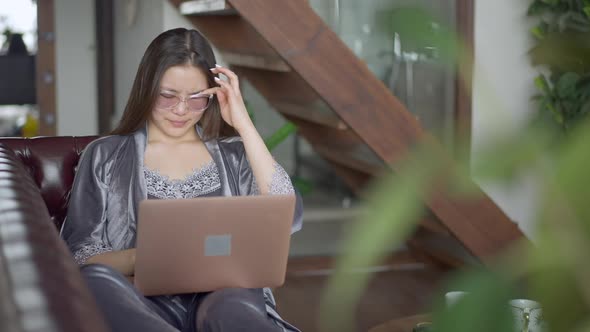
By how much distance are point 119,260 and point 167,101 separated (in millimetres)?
440

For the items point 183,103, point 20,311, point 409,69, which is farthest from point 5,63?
point 20,311

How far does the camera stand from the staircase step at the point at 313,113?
3.37 m

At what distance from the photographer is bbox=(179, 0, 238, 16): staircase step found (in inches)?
125

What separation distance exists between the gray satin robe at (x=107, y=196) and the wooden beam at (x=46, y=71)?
406 cm

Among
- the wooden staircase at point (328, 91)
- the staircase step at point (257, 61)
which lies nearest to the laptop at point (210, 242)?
the wooden staircase at point (328, 91)

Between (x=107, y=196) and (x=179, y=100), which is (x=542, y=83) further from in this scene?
(x=107, y=196)

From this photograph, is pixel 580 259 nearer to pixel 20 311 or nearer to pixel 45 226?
pixel 20 311

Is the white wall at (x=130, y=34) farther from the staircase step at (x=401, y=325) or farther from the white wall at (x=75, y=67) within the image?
the staircase step at (x=401, y=325)

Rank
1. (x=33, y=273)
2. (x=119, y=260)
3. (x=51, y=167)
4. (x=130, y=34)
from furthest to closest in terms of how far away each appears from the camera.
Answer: (x=130, y=34) < (x=51, y=167) < (x=119, y=260) < (x=33, y=273)

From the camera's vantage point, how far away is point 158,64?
2246 millimetres

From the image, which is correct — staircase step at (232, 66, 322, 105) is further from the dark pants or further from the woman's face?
the dark pants

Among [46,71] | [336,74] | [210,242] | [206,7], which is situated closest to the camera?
[210,242]

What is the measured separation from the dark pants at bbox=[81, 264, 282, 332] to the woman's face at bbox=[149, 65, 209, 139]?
46cm

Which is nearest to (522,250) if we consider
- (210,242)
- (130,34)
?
(210,242)
